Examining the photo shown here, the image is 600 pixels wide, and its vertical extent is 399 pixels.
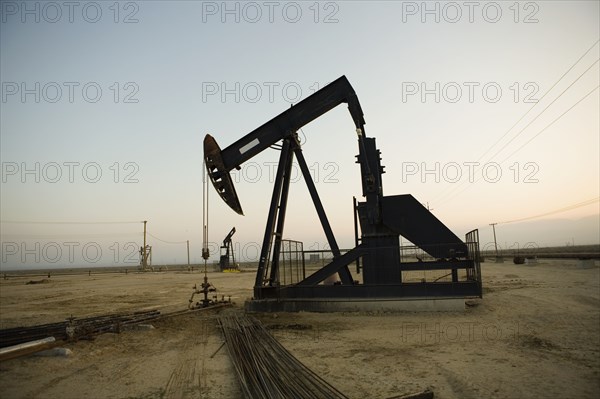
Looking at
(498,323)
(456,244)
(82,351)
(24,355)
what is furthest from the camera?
(456,244)

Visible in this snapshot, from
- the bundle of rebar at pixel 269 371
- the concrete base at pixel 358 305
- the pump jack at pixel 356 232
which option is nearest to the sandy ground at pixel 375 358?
the bundle of rebar at pixel 269 371

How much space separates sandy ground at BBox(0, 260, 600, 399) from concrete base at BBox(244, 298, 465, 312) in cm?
29

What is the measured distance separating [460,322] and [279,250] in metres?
4.84

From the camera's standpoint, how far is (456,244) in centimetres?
927

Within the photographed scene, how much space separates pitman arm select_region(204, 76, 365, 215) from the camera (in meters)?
10.5

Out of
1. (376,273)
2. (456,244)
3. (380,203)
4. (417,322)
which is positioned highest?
(380,203)

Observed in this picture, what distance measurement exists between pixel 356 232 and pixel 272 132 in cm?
370

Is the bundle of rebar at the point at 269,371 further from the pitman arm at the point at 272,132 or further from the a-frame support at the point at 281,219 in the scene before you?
the pitman arm at the point at 272,132

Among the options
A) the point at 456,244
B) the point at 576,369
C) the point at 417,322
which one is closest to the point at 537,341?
the point at 576,369

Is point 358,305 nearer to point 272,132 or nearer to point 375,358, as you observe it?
point 375,358

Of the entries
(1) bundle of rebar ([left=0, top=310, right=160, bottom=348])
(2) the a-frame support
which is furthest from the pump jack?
(1) bundle of rebar ([left=0, top=310, right=160, bottom=348])

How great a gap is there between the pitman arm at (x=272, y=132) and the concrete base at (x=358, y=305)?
297cm

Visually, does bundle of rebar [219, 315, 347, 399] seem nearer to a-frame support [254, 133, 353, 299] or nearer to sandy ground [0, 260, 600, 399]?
sandy ground [0, 260, 600, 399]

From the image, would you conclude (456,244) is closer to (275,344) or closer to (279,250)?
(279,250)
